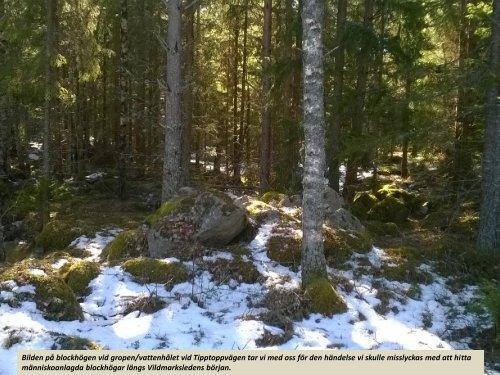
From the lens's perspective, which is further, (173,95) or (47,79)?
(47,79)

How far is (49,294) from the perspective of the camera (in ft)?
20.0

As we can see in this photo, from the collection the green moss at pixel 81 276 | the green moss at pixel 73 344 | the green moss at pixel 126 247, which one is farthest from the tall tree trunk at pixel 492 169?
the green moss at pixel 73 344

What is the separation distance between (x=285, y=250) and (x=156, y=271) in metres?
2.60

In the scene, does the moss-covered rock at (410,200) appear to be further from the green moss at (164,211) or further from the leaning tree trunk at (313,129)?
the leaning tree trunk at (313,129)

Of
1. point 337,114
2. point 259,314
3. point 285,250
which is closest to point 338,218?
point 285,250

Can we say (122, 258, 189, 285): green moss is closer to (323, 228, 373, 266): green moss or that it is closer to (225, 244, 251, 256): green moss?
(225, 244, 251, 256): green moss

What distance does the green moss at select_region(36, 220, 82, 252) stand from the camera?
37.1 ft

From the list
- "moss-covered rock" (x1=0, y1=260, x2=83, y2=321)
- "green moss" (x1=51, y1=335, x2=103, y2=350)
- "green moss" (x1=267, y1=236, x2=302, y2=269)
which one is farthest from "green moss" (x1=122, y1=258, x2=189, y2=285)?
"green moss" (x1=51, y1=335, x2=103, y2=350)

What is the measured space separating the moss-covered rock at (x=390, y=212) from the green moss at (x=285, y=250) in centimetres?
712

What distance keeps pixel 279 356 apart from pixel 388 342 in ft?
5.70

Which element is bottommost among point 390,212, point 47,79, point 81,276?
point 81,276

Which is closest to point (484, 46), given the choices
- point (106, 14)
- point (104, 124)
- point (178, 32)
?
point (178, 32)

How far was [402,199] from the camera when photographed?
57.5 feet

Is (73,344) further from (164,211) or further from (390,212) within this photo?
(390,212)
